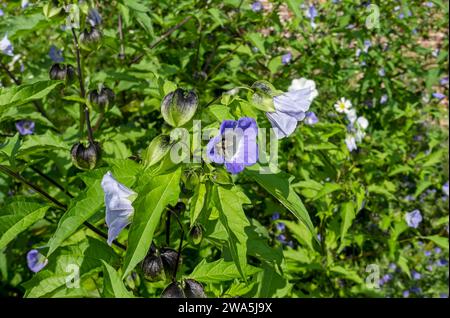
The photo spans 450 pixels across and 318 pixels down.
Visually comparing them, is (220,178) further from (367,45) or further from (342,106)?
(367,45)

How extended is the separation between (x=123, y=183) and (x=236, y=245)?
0.31 metres

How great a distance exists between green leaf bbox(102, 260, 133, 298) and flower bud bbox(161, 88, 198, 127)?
0.46m

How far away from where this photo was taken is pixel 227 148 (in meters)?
1.03

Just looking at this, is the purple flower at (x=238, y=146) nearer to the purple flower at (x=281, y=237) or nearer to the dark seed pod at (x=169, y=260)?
the dark seed pod at (x=169, y=260)

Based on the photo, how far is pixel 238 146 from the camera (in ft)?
3.36

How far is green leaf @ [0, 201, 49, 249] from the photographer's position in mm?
1280

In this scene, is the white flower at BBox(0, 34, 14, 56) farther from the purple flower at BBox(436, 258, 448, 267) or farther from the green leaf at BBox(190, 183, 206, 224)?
the purple flower at BBox(436, 258, 448, 267)

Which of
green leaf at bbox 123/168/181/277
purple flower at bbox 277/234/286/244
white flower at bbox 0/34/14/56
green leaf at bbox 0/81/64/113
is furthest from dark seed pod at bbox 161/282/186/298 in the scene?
purple flower at bbox 277/234/286/244

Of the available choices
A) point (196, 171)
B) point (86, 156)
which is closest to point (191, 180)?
point (196, 171)

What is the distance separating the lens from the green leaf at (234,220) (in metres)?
1.06

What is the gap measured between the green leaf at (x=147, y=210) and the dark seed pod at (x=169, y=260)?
12.6 inches
